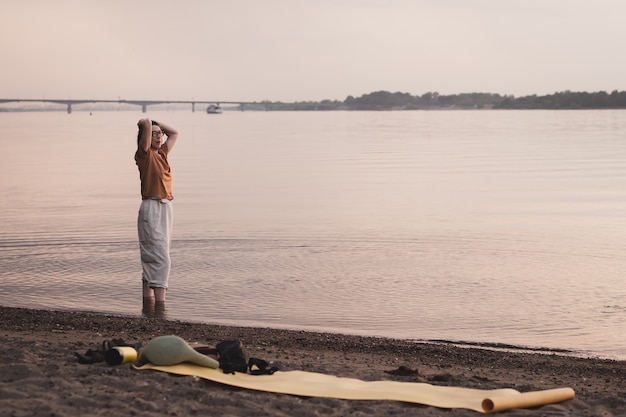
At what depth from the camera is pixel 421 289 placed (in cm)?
1380

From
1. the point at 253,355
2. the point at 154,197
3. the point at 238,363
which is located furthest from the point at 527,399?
the point at 154,197

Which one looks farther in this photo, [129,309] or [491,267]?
[491,267]

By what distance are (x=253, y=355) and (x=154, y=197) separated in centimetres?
306

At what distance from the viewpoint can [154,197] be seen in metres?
11.6

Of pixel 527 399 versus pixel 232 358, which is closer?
pixel 527 399

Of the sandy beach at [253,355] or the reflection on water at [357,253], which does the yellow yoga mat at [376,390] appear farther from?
the reflection on water at [357,253]

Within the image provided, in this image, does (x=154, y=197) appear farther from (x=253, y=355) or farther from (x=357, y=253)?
(x=357, y=253)

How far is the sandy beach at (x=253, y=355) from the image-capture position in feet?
22.7

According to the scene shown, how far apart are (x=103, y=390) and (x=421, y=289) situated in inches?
285

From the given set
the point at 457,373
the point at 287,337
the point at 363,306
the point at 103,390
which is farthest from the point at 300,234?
the point at 103,390

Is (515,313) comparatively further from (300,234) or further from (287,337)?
(300,234)

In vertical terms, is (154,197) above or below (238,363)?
above

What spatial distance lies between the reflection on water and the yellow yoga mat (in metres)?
3.40

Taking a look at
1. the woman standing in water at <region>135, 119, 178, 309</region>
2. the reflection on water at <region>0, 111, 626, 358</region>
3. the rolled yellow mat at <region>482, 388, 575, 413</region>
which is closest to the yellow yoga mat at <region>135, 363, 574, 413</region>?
the rolled yellow mat at <region>482, 388, 575, 413</region>
